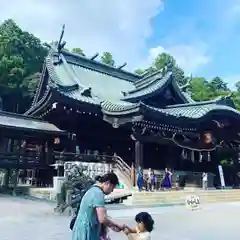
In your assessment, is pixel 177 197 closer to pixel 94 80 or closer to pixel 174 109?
pixel 174 109

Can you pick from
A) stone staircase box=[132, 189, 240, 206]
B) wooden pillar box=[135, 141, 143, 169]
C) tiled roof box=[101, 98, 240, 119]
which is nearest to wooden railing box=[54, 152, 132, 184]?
wooden pillar box=[135, 141, 143, 169]

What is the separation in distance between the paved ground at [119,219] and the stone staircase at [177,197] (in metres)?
2.21

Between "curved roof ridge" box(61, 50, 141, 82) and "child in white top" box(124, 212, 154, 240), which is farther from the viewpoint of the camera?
"curved roof ridge" box(61, 50, 141, 82)

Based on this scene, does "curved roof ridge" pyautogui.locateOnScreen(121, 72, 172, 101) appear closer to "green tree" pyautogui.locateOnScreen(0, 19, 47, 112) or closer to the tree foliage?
the tree foliage

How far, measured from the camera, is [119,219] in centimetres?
1080

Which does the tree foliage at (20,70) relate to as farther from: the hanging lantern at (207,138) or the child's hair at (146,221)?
the child's hair at (146,221)

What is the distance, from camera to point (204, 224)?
10.5 meters

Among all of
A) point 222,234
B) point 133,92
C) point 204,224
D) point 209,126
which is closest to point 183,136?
point 209,126

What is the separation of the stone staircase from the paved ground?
2212 millimetres

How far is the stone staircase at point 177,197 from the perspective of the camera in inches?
610

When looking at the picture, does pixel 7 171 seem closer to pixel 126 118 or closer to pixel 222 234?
pixel 126 118

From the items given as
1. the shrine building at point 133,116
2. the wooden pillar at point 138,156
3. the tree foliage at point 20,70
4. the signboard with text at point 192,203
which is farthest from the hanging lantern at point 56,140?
the tree foliage at point 20,70

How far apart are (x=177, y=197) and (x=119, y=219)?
706 centimetres

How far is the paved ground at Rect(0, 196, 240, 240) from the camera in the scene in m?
8.36
